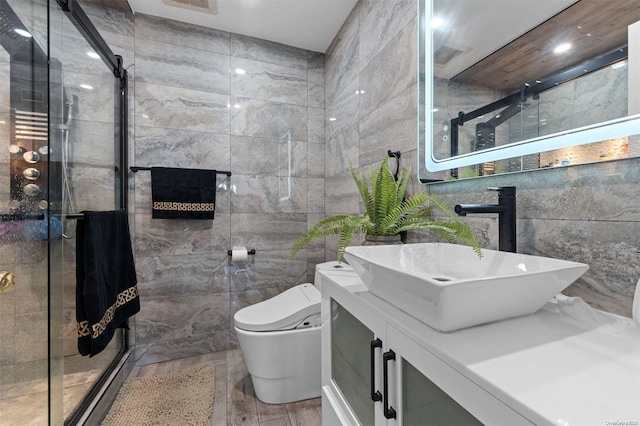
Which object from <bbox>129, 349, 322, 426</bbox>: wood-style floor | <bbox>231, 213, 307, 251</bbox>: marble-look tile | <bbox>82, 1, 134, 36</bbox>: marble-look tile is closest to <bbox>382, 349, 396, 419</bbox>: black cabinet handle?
<bbox>129, 349, 322, 426</bbox>: wood-style floor

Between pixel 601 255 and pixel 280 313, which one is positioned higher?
pixel 601 255

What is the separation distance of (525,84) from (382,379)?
0.93 m

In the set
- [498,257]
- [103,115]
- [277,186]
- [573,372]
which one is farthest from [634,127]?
[103,115]

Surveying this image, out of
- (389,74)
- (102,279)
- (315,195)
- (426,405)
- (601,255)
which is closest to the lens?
(426,405)

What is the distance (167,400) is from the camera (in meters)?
1.55

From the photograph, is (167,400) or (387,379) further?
(167,400)

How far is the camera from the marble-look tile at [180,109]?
189 centimetres

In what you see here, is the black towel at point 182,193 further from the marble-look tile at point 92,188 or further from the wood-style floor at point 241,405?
the wood-style floor at point 241,405

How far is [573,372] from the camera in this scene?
395mm

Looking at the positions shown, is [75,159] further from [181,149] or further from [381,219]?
[381,219]

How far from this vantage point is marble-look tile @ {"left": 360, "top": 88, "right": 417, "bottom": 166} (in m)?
1.28

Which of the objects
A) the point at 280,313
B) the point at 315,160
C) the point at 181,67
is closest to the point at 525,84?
the point at 280,313

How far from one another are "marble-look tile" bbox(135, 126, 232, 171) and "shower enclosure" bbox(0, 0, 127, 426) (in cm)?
54

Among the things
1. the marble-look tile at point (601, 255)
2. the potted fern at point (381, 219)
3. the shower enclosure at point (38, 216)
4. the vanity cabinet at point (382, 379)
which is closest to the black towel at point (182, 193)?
the shower enclosure at point (38, 216)
